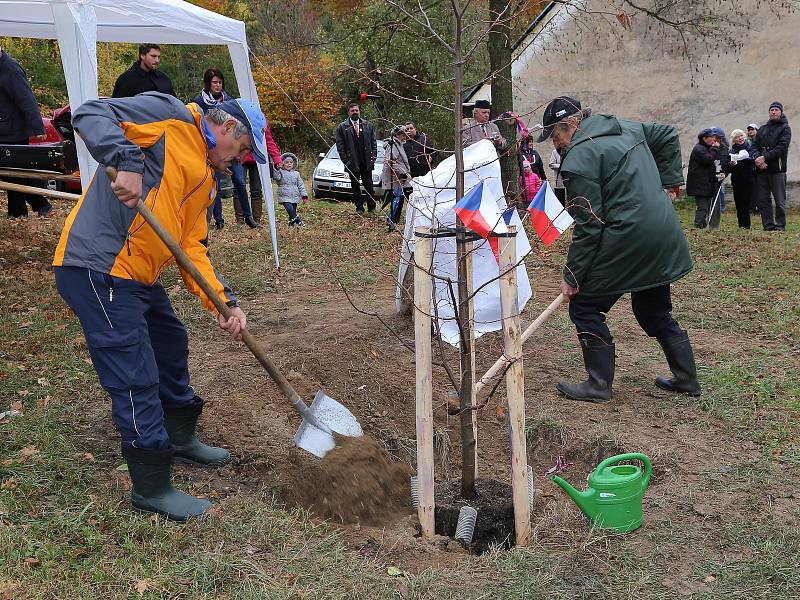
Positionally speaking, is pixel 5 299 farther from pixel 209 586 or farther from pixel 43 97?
pixel 43 97

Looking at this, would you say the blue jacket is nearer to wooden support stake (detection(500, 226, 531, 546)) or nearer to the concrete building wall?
wooden support stake (detection(500, 226, 531, 546))

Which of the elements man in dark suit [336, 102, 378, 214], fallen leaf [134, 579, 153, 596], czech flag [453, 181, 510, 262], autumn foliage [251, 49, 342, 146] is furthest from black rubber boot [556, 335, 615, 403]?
autumn foliage [251, 49, 342, 146]

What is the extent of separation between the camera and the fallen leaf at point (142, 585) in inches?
120

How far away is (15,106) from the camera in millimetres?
8656

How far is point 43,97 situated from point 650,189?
2139cm

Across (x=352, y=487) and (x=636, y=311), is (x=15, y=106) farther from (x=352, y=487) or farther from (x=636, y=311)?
(x=636, y=311)

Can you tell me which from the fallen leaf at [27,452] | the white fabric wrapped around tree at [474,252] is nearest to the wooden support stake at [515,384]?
the white fabric wrapped around tree at [474,252]

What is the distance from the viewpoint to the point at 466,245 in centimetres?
371

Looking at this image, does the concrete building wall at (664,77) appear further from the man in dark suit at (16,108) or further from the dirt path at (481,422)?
the dirt path at (481,422)

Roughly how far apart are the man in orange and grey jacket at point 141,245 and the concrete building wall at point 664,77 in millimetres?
14856

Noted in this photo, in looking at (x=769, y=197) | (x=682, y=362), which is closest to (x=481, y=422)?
(x=682, y=362)

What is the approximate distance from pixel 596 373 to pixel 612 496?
6.01 feet

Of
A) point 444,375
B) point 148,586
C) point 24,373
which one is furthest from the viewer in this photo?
point 444,375

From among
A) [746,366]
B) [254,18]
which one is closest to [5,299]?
[746,366]
